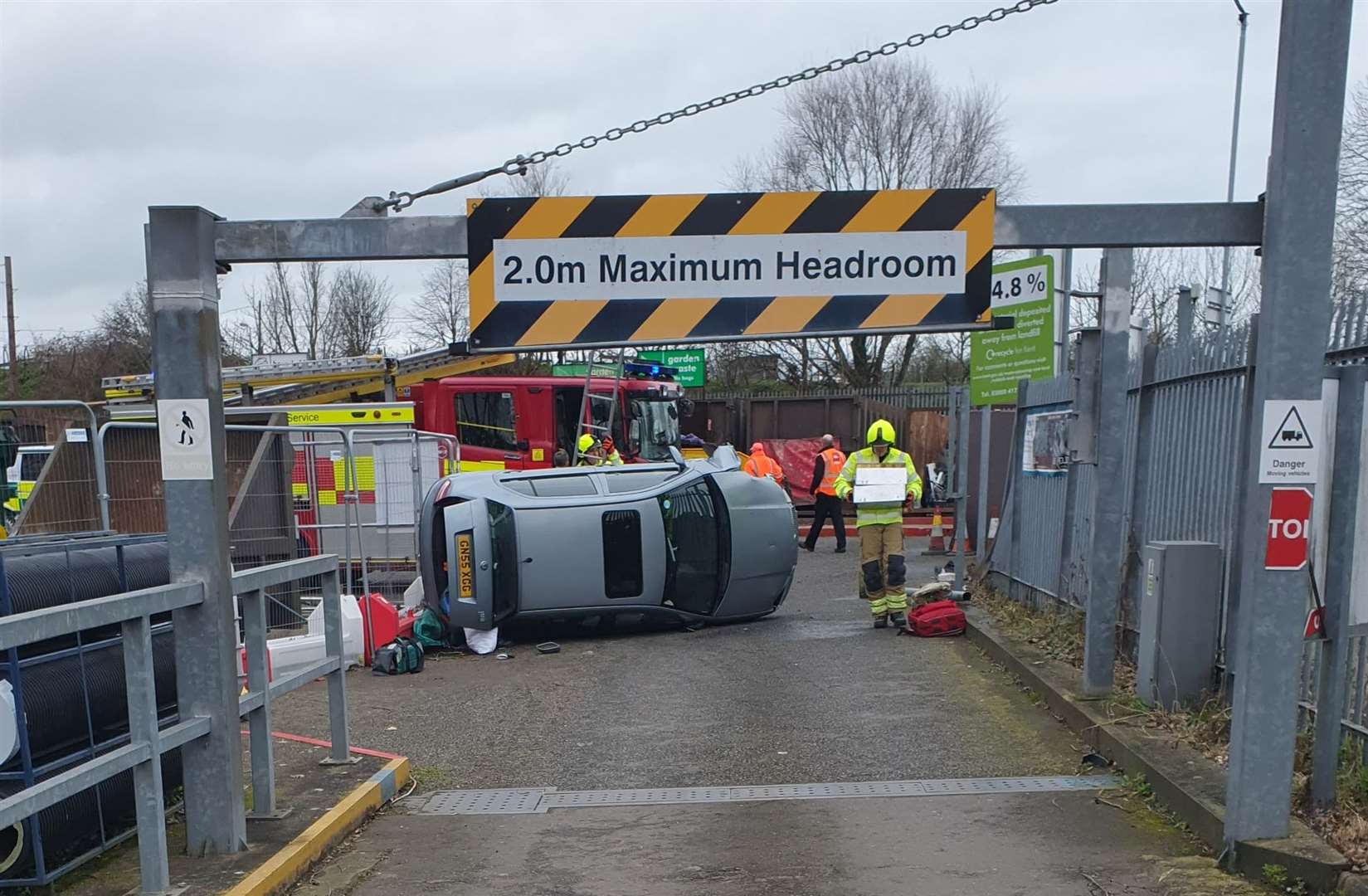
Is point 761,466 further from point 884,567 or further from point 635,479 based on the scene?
point 635,479

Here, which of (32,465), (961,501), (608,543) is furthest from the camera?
(32,465)

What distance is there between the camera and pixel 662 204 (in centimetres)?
→ 550

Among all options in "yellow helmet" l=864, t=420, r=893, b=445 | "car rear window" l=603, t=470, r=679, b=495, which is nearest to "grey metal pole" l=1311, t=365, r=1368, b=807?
"yellow helmet" l=864, t=420, r=893, b=445

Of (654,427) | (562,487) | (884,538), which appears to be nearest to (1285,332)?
(884,538)

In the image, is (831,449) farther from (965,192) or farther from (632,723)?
(965,192)

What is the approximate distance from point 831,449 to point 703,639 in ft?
28.9

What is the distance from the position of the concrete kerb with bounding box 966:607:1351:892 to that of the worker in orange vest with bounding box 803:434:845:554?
9421 millimetres

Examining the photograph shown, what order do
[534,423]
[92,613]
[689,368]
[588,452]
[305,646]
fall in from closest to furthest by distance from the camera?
[92,613], [305,646], [588,452], [534,423], [689,368]

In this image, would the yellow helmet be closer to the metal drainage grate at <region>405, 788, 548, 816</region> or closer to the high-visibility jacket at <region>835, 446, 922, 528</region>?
the high-visibility jacket at <region>835, 446, 922, 528</region>

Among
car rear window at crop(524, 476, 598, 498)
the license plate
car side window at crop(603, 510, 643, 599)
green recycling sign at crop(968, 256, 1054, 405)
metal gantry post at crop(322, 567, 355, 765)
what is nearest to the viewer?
metal gantry post at crop(322, 567, 355, 765)

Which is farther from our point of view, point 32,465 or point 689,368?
point 689,368

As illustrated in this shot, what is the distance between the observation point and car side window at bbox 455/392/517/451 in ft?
69.4

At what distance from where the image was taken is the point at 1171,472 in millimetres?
8047

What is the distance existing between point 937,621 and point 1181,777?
18.1 feet
